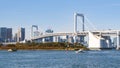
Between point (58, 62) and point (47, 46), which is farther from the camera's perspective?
point (47, 46)

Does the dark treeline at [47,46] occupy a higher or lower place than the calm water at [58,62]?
higher

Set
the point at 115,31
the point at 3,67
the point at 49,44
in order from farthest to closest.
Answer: the point at 49,44 < the point at 115,31 < the point at 3,67

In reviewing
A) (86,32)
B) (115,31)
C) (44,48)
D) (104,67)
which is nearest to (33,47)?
(44,48)

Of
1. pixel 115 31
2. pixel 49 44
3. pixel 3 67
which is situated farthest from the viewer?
pixel 49 44

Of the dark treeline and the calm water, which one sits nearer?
the calm water

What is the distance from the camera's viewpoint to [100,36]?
11625cm

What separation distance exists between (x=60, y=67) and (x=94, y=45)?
7875cm

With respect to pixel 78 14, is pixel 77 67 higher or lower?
lower

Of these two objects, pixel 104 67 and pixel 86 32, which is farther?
pixel 86 32

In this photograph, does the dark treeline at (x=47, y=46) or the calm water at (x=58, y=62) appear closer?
the calm water at (x=58, y=62)

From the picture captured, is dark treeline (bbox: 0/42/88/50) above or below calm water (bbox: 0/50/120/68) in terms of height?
above

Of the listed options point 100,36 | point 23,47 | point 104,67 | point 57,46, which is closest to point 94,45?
point 100,36

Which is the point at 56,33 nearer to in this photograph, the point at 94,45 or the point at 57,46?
the point at 57,46

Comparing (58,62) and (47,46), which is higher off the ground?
(47,46)
